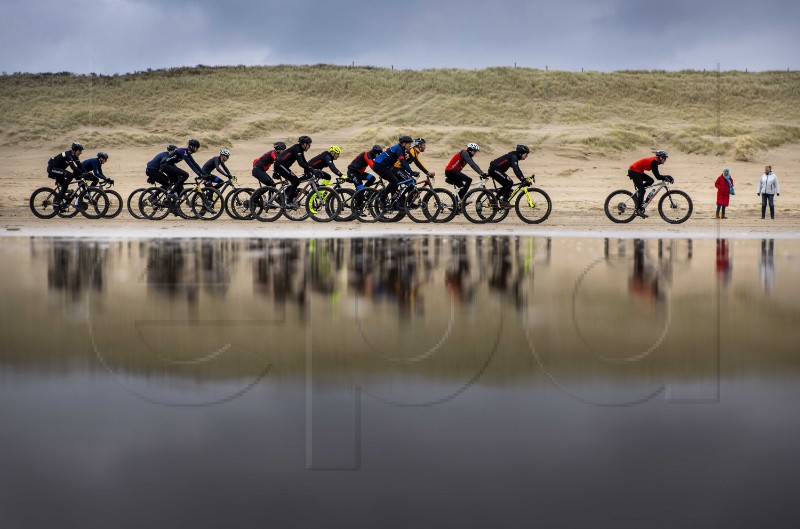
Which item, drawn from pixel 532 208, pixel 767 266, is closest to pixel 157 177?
pixel 532 208

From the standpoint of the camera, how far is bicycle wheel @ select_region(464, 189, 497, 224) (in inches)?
953

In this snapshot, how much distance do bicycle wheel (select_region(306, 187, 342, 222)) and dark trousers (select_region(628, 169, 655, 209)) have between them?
22.3ft

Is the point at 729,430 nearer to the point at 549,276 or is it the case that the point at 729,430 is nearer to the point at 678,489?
the point at 678,489

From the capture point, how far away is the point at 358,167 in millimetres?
24438

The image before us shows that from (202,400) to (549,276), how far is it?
311 inches

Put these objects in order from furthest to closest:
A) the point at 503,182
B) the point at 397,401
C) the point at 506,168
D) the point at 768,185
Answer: the point at 768,185 → the point at 503,182 → the point at 506,168 → the point at 397,401

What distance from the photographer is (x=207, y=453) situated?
15.6ft

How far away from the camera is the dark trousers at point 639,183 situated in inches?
947

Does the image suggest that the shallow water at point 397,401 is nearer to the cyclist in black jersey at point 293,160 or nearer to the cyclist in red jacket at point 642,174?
the cyclist in black jersey at point 293,160

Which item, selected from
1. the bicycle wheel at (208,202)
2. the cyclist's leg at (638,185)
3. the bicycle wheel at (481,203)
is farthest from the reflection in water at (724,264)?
the bicycle wheel at (208,202)

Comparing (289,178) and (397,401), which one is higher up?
(289,178)

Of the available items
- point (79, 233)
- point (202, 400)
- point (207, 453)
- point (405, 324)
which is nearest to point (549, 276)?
point (405, 324)

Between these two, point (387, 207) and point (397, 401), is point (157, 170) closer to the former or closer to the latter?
point (387, 207)

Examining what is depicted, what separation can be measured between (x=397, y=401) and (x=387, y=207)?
18729mm
